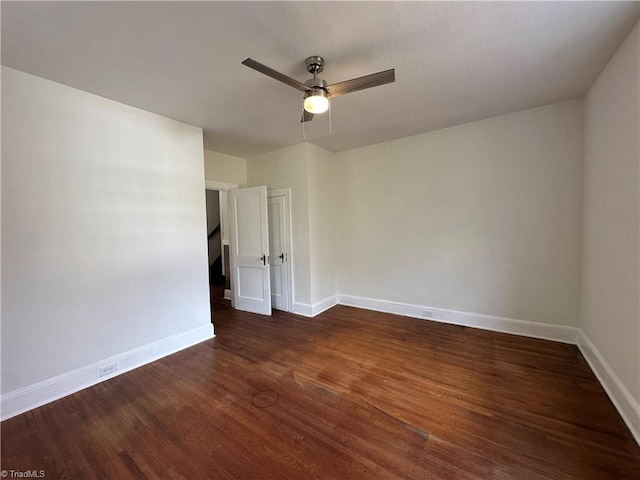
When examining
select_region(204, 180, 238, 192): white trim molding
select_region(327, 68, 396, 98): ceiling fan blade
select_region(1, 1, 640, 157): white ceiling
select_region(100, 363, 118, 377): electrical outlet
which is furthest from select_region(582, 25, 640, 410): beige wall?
select_region(204, 180, 238, 192): white trim molding

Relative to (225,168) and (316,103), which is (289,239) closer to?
(225,168)

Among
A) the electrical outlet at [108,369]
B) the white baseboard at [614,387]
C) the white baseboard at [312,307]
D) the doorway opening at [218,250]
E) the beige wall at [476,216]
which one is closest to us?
the white baseboard at [614,387]

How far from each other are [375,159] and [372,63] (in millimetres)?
2256

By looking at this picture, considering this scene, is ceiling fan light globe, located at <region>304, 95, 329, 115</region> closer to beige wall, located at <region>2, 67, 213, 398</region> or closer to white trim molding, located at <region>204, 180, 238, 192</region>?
beige wall, located at <region>2, 67, 213, 398</region>

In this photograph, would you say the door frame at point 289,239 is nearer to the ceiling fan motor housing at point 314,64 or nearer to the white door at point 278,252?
the white door at point 278,252

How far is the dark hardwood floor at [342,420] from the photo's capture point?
159 cm

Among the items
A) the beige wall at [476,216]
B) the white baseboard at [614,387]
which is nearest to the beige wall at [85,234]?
the beige wall at [476,216]

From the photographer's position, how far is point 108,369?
8.52 feet

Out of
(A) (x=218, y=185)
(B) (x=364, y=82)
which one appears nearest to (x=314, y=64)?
(B) (x=364, y=82)

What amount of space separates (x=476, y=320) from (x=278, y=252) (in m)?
3.24

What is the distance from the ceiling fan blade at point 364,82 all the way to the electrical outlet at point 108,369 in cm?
332

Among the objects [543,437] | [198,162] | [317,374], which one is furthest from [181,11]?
[543,437]

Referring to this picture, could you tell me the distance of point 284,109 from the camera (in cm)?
292

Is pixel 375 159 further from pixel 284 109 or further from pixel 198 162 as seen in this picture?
pixel 198 162
